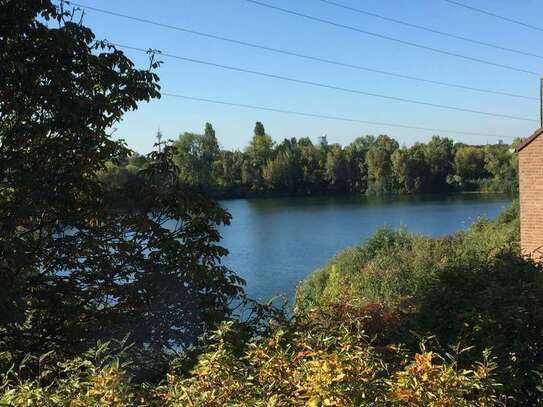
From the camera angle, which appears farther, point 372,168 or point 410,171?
point 372,168

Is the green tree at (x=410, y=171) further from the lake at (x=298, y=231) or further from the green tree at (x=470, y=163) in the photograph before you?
the lake at (x=298, y=231)

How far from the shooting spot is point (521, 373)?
146 inches

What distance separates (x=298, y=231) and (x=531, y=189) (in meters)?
26.5

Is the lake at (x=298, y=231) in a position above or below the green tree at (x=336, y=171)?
below

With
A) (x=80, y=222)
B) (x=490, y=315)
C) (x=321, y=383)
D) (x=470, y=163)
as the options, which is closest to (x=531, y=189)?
(x=490, y=315)

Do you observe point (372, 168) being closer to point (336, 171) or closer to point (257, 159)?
point (336, 171)

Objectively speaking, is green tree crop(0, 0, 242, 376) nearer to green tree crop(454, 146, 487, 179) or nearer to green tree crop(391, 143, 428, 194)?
green tree crop(391, 143, 428, 194)

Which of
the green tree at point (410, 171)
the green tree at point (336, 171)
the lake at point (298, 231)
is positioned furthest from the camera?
the green tree at point (336, 171)

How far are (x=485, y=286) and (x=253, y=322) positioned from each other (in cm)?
197

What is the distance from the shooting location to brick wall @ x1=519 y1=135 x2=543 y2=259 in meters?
15.8

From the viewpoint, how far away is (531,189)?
16.1 meters

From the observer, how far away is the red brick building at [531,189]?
15.8m

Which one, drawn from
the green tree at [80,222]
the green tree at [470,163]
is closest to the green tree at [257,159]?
the green tree at [470,163]

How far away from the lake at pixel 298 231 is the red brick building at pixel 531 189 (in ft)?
26.1
